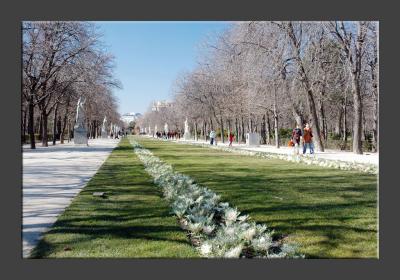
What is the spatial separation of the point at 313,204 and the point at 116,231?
381cm

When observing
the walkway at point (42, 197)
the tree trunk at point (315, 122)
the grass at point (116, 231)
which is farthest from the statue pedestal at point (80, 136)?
the grass at point (116, 231)

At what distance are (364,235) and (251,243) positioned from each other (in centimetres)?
161

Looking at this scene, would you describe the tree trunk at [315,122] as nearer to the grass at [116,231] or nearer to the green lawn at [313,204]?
the green lawn at [313,204]

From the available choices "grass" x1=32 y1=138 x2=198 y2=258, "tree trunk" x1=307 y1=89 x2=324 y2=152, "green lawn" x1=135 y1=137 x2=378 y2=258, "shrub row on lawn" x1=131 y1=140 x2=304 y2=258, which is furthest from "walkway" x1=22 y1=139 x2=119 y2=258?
"tree trunk" x1=307 y1=89 x2=324 y2=152

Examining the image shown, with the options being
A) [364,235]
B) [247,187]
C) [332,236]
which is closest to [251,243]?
[332,236]

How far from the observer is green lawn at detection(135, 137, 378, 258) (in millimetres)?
6512

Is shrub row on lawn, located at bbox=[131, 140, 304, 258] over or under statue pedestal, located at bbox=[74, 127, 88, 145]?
under

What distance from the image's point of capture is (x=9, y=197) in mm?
6840

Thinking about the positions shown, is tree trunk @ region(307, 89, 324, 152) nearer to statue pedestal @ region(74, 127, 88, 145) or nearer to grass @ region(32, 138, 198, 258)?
statue pedestal @ region(74, 127, 88, 145)

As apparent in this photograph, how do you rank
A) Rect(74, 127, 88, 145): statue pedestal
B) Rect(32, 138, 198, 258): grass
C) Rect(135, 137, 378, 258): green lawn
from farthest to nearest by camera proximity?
Rect(74, 127, 88, 145): statue pedestal, Rect(135, 137, 378, 258): green lawn, Rect(32, 138, 198, 258): grass

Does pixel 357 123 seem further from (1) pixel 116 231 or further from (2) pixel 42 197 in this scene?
(1) pixel 116 231

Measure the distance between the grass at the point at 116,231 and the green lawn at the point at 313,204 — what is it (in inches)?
59.1

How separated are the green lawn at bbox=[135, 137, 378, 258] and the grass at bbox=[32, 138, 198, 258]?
4.92 ft

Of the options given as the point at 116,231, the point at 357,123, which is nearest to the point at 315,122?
the point at 357,123
